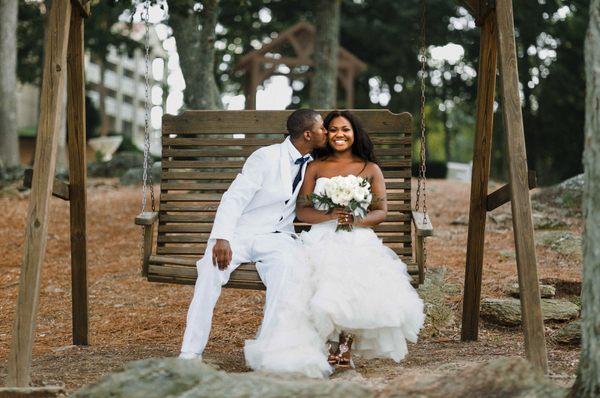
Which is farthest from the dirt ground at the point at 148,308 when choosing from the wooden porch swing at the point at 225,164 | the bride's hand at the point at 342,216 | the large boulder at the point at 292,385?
the bride's hand at the point at 342,216

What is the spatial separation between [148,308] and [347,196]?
313cm

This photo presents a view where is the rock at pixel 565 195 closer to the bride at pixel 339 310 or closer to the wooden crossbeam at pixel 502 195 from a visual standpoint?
the wooden crossbeam at pixel 502 195

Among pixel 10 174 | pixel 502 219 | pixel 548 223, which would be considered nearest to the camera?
pixel 548 223

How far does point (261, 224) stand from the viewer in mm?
4816

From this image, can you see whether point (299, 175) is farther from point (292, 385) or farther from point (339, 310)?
point (292, 385)

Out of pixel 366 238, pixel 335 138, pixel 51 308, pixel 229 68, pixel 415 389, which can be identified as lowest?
pixel 51 308

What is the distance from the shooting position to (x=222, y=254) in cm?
454

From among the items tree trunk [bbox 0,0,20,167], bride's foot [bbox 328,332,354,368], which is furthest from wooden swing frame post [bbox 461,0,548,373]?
tree trunk [bbox 0,0,20,167]

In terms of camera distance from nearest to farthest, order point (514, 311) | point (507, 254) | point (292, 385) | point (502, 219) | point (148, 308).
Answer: point (292, 385)
point (514, 311)
point (148, 308)
point (507, 254)
point (502, 219)

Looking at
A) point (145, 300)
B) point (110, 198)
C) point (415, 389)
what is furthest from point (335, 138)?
point (110, 198)

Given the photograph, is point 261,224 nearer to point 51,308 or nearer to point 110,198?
point 51,308

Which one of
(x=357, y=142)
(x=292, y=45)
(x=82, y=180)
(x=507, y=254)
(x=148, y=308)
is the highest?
(x=292, y=45)

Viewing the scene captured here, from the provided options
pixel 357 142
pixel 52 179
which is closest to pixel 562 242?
pixel 357 142

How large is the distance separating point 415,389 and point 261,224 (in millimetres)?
1815
